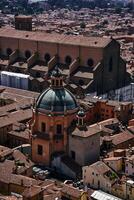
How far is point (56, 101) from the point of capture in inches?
1531

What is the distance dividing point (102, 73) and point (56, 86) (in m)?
18.8

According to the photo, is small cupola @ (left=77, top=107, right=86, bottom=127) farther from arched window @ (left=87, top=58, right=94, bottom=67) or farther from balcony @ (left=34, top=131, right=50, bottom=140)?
arched window @ (left=87, top=58, right=94, bottom=67)

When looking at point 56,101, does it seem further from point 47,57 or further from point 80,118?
point 47,57

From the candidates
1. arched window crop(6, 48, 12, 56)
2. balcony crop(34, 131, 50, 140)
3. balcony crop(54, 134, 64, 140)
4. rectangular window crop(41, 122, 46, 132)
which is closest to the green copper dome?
rectangular window crop(41, 122, 46, 132)

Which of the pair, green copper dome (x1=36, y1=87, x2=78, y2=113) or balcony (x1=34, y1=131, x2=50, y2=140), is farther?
balcony (x1=34, y1=131, x2=50, y2=140)

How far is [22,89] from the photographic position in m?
59.5

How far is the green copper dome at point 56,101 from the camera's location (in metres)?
38.8

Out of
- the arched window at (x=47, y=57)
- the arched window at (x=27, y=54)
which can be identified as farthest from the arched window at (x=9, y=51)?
the arched window at (x=47, y=57)

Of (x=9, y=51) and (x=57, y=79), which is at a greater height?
(x=57, y=79)

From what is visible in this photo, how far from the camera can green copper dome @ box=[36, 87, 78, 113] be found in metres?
38.8

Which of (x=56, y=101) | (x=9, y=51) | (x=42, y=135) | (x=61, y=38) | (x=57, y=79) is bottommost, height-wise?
(x=42, y=135)

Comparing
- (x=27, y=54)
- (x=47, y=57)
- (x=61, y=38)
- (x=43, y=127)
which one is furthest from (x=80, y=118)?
(x=27, y=54)

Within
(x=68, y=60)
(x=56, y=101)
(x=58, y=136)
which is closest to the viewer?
(x=56, y=101)

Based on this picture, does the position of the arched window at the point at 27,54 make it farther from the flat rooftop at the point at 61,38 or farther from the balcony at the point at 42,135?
the balcony at the point at 42,135
